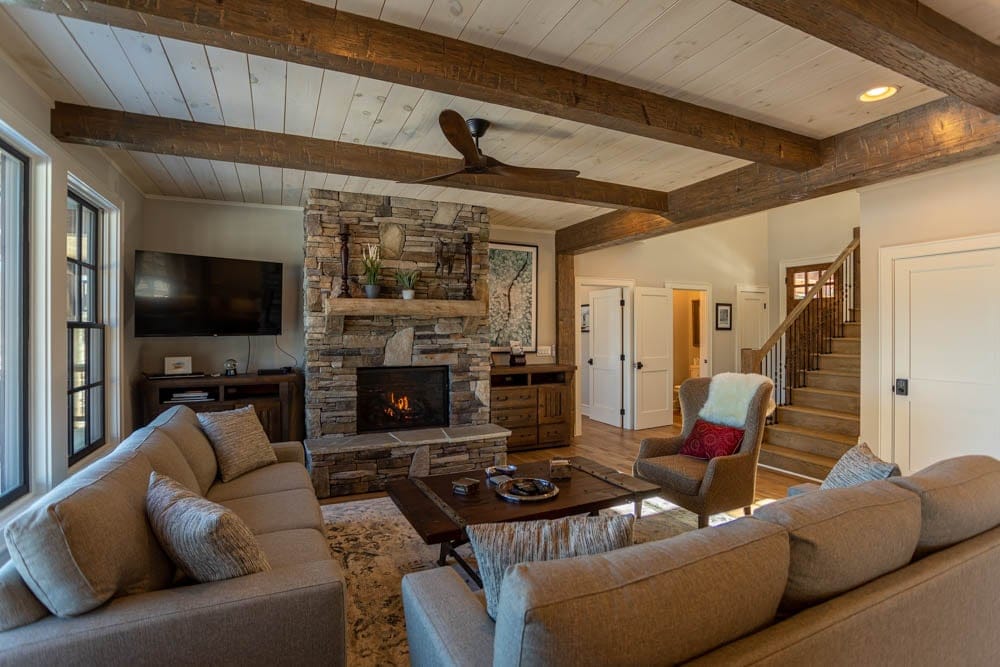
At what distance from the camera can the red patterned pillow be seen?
3.43 meters

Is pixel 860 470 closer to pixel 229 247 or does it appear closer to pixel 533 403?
Answer: pixel 533 403

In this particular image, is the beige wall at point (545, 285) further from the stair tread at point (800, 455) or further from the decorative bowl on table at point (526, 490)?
the decorative bowl on table at point (526, 490)

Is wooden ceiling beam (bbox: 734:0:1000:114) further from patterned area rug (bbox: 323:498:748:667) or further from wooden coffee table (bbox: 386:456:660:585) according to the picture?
patterned area rug (bbox: 323:498:748:667)

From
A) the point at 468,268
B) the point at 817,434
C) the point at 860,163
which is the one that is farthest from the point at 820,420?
the point at 468,268

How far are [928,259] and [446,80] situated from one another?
3.70 m

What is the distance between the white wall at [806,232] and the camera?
6535mm

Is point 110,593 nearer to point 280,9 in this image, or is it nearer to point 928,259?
point 280,9

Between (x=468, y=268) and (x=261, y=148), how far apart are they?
7.58 ft

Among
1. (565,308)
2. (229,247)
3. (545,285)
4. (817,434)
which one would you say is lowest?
(817,434)

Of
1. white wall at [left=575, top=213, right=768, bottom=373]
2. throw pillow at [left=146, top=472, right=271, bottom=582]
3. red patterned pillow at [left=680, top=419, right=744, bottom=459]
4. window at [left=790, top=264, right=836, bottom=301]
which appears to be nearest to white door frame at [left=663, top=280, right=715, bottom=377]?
white wall at [left=575, top=213, right=768, bottom=373]

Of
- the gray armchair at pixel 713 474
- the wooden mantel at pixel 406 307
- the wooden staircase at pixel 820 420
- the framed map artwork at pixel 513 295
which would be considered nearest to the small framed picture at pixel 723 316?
the wooden staircase at pixel 820 420

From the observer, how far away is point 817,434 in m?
4.82

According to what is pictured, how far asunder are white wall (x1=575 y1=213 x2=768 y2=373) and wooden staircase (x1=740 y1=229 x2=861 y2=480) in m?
1.25

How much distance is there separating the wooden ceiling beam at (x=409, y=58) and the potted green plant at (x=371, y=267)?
2.58 m
